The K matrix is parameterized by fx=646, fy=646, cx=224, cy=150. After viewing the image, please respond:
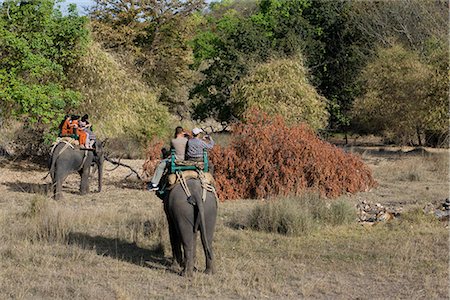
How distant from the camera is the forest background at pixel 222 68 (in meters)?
19.5

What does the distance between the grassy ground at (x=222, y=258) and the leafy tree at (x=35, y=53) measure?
4.76 meters

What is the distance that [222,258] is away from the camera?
30.4 feet

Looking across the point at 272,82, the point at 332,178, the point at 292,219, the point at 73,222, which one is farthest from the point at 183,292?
the point at 272,82

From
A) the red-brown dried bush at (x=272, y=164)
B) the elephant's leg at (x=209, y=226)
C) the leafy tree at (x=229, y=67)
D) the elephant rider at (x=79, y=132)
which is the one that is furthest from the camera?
the leafy tree at (x=229, y=67)

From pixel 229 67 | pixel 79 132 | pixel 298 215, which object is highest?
pixel 229 67

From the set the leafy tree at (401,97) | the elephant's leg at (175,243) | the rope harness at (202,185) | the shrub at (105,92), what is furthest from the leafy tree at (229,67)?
the rope harness at (202,185)

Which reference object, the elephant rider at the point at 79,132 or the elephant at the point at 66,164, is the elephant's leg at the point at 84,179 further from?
the elephant rider at the point at 79,132

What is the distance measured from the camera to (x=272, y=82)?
27.3 meters

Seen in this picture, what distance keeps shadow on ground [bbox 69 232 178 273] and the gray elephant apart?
1.83 ft

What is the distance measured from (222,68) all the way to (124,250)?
2319 cm

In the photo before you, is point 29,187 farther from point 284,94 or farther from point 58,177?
point 284,94

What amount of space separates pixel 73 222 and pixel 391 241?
5.55m

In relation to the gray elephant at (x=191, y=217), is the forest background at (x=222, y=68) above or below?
above

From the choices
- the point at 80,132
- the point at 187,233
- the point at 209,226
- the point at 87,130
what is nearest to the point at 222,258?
the point at 209,226
